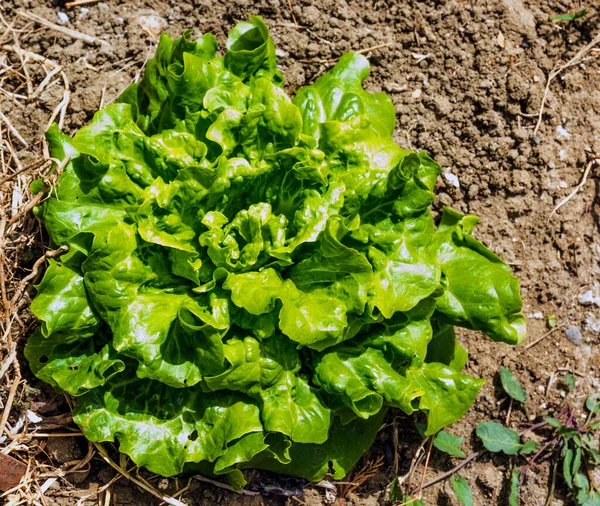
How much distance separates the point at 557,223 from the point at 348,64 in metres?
1.86

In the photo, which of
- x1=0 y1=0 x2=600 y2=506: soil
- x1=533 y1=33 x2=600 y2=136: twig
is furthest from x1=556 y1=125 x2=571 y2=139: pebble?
x1=533 y1=33 x2=600 y2=136: twig

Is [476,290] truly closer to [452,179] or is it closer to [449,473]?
[452,179]

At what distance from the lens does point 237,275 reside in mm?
3270

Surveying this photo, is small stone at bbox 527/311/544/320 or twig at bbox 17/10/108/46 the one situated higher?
twig at bbox 17/10/108/46

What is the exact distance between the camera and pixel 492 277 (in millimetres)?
3531

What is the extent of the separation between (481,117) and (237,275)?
2.18 metres

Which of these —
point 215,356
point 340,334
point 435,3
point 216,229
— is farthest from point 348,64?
point 215,356

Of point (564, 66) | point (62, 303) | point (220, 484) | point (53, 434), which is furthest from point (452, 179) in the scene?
point (53, 434)

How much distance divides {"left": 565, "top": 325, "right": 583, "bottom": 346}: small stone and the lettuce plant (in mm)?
1154

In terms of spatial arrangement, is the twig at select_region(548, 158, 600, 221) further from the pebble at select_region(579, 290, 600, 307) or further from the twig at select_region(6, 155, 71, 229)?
the twig at select_region(6, 155, 71, 229)

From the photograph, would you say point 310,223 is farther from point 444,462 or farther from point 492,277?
point 444,462

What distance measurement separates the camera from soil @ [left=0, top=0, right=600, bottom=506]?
4.32 metres

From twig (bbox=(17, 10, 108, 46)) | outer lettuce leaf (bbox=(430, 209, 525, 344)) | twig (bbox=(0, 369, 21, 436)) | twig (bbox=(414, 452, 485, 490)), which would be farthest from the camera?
twig (bbox=(414, 452, 485, 490))

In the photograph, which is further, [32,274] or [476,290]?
[32,274]
